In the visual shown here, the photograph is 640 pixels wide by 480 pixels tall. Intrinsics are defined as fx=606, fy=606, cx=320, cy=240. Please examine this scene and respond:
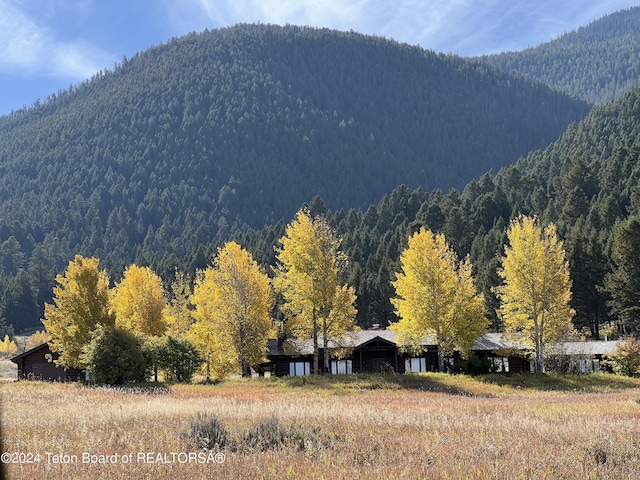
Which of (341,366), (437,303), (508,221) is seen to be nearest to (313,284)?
(437,303)

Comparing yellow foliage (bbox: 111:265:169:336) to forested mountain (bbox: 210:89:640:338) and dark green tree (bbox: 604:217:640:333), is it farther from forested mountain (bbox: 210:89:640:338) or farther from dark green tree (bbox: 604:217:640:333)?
dark green tree (bbox: 604:217:640:333)

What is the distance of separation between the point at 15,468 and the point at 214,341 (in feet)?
123

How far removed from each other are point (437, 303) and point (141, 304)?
2766 centimetres

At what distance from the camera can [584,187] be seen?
10850cm

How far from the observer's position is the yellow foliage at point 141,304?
2201 inches

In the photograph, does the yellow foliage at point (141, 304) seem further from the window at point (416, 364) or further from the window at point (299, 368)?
the window at point (416, 364)

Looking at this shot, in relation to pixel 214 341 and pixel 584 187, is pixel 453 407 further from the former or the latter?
pixel 584 187

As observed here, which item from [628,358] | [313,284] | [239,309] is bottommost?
[628,358]

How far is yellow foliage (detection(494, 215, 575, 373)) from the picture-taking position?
4662 centimetres

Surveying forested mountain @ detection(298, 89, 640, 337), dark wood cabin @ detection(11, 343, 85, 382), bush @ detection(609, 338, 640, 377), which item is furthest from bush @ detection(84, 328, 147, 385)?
forested mountain @ detection(298, 89, 640, 337)

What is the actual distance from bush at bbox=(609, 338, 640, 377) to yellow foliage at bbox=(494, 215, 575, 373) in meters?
7.02

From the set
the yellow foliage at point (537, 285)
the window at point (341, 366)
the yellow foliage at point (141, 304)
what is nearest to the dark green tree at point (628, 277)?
the yellow foliage at point (537, 285)

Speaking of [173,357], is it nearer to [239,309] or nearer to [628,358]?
[239,309]

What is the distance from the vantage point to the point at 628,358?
50375mm
